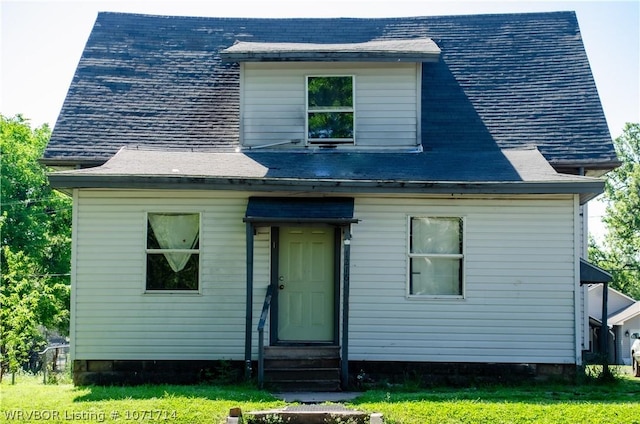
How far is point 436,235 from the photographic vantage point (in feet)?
40.4

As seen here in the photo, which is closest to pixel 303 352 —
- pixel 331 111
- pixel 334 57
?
pixel 331 111

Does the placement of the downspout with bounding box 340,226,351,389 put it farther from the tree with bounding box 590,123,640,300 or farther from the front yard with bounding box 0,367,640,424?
the tree with bounding box 590,123,640,300

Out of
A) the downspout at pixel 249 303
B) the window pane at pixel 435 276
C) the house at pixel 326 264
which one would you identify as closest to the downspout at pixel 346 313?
the house at pixel 326 264

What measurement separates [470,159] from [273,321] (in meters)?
4.45

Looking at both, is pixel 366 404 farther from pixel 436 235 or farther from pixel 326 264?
pixel 436 235

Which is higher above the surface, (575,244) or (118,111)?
(118,111)

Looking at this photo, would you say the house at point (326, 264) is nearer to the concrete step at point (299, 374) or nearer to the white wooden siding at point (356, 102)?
the concrete step at point (299, 374)

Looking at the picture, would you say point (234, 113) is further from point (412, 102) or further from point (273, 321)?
point (273, 321)

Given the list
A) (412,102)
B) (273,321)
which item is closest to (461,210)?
(412,102)

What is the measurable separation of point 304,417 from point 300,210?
12.2 feet

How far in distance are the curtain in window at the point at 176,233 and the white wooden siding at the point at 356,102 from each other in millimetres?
2312

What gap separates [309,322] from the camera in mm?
12438

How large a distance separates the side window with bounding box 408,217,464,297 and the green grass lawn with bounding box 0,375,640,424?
1780 mm

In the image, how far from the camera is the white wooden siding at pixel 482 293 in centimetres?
1202
